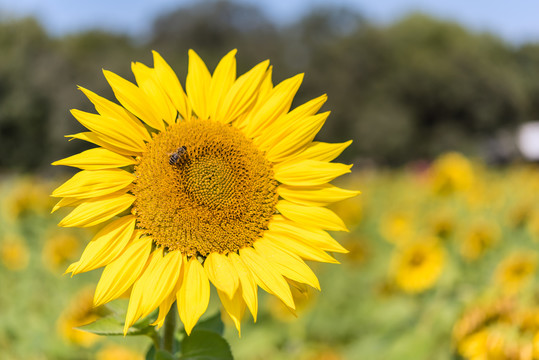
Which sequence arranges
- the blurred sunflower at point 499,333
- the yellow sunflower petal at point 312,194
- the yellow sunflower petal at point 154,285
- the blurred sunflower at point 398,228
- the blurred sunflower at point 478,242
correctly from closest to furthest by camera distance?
1. the yellow sunflower petal at point 154,285
2. the yellow sunflower petal at point 312,194
3. the blurred sunflower at point 499,333
4. the blurred sunflower at point 478,242
5. the blurred sunflower at point 398,228

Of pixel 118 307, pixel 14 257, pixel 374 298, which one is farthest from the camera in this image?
pixel 374 298

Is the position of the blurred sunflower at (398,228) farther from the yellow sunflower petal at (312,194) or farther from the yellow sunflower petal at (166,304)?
the yellow sunflower petal at (166,304)

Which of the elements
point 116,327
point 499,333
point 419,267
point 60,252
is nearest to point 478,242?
point 419,267

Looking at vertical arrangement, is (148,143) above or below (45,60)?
below

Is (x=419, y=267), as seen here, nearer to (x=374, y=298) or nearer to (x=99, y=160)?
(x=374, y=298)

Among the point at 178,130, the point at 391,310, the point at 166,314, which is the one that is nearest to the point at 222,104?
the point at 178,130

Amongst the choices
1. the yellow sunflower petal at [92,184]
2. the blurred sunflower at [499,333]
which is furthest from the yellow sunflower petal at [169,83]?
the blurred sunflower at [499,333]

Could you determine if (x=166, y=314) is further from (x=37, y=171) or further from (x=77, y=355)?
(x=37, y=171)
